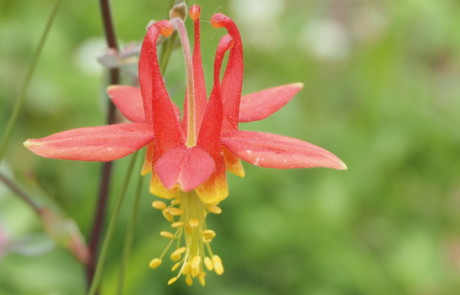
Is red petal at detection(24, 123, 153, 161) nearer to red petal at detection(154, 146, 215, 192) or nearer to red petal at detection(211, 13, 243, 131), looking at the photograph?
red petal at detection(154, 146, 215, 192)

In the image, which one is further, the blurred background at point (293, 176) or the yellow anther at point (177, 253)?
the blurred background at point (293, 176)

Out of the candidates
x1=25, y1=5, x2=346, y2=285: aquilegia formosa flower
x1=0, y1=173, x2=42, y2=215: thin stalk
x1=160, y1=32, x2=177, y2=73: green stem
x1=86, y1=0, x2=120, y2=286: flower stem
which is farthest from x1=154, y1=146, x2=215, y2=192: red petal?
x1=0, y1=173, x2=42, y2=215: thin stalk

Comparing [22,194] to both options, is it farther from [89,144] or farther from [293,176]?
[293,176]

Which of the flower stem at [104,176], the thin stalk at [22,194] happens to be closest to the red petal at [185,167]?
the flower stem at [104,176]

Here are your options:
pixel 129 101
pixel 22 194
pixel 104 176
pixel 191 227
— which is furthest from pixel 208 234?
pixel 22 194

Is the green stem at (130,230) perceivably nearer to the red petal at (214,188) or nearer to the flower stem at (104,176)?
the red petal at (214,188)

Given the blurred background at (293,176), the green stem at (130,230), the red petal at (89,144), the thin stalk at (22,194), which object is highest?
the red petal at (89,144)

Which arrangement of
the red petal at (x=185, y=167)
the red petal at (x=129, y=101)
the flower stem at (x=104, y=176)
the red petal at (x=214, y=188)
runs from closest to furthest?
the red petal at (x=185, y=167) < the red petal at (x=214, y=188) < the red petal at (x=129, y=101) < the flower stem at (x=104, y=176)
